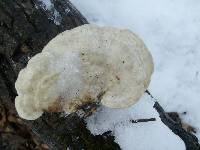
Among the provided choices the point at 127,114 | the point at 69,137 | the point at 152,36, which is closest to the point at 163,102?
the point at 152,36

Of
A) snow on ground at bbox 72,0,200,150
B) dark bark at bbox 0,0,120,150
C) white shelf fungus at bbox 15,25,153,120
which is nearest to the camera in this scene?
white shelf fungus at bbox 15,25,153,120

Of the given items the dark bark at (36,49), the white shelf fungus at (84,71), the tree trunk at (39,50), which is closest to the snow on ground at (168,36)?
the tree trunk at (39,50)

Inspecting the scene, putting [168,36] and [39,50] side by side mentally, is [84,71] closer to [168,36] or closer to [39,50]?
[39,50]

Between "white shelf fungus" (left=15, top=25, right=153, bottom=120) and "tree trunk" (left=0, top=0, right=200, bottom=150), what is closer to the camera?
"white shelf fungus" (left=15, top=25, right=153, bottom=120)

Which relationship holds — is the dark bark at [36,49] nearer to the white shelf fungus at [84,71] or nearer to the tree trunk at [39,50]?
the tree trunk at [39,50]

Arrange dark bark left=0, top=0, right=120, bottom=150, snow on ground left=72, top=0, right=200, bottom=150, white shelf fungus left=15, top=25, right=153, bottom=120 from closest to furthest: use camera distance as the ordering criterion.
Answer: white shelf fungus left=15, top=25, right=153, bottom=120
dark bark left=0, top=0, right=120, bottom=150
snow on ground left=72, top=0, right=200, bottom=150

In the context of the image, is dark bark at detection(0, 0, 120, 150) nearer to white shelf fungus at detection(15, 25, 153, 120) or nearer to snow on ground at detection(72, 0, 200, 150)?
white shelf fungus at detection(15, 25, 153, 120)

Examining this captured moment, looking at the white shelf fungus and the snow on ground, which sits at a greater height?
the white shelf fungus

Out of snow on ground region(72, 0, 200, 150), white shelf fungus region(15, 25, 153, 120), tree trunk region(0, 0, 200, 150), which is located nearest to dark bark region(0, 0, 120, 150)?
tree trunk region(0, 0, 200, 150)
